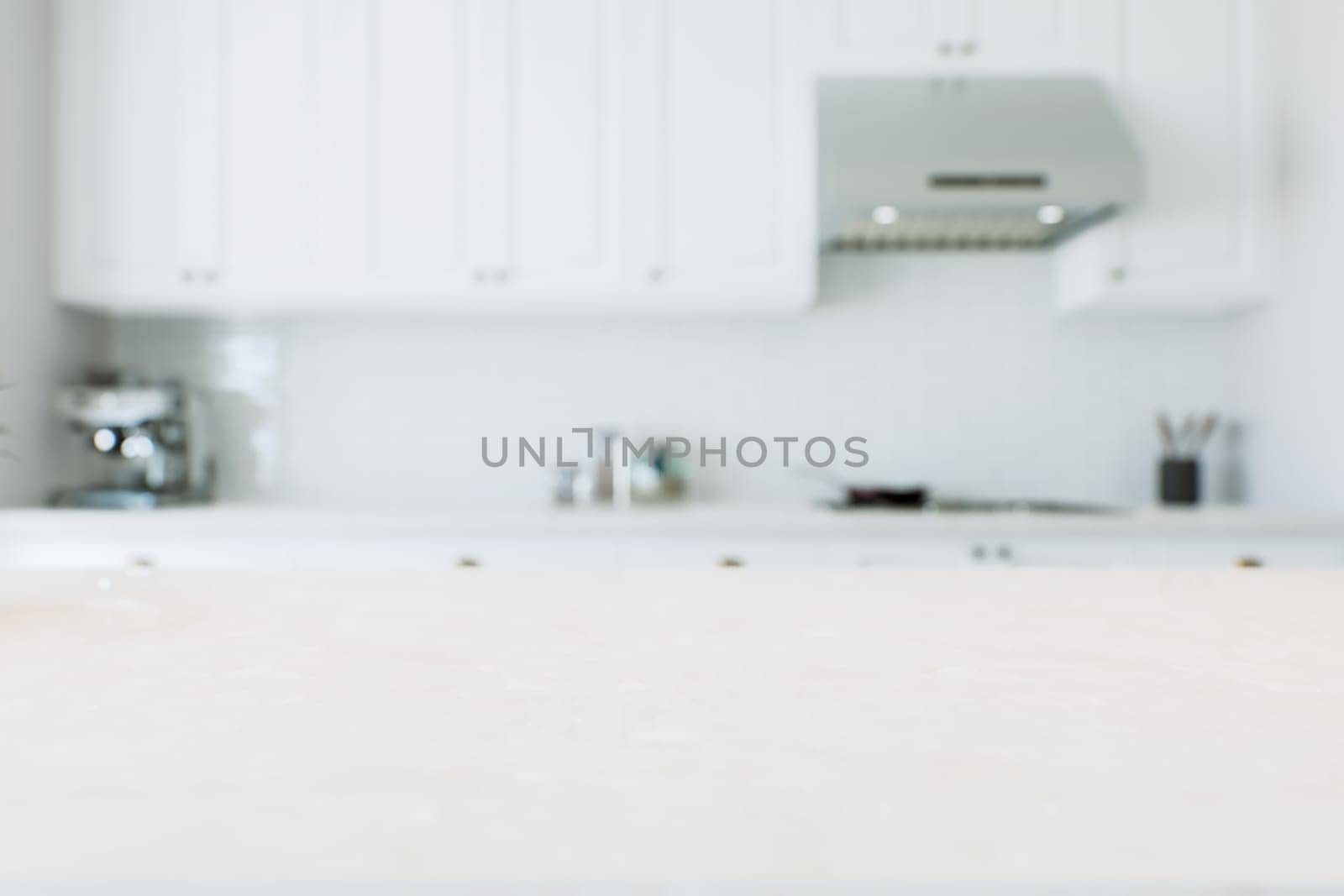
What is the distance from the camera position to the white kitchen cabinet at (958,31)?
2.41 meters

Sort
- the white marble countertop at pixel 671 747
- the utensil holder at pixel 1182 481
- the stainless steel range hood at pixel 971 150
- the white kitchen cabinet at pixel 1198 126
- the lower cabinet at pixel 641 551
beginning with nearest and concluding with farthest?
1. the white marble countertop at pixel 671 747
2. the lower cabinet at pixel 641 551
3. the stainless steel range hood at pixel 971 150
4. the white kitchen cabinet at pixel 1198 126
5. the utensil holder at pixel 1182 481

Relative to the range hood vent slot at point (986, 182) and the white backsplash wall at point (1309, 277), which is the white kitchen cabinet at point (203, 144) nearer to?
the range hood vent slot at point (986, 182)

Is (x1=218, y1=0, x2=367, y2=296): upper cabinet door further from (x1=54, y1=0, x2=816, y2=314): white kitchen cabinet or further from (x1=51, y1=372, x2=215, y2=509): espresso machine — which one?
(x1=51, y1=372, x2=215, y2=509): espresso machine

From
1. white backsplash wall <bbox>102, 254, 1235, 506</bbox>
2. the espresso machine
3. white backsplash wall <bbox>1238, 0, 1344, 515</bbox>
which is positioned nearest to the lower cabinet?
the espresso machine

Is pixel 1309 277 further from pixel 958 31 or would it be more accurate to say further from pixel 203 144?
pixel 203 144

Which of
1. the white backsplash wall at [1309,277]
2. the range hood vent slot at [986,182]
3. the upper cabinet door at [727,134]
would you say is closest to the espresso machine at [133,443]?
the upper cabinet door at [727,134]

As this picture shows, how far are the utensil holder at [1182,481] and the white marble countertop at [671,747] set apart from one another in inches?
83.5

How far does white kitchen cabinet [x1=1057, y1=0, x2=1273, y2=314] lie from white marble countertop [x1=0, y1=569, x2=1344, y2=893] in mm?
2047

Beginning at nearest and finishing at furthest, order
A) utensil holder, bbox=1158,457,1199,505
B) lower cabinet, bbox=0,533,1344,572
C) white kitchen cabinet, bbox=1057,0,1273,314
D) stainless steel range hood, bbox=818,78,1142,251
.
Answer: lower cabinet, bbox=0,533,1344,572 → stainless steel range hood, bbox=818,78,1142,251 → white kitchen cabinet, bbox=1057,0,1273,314 → utensil holder, bbox=1158,457,1199,505

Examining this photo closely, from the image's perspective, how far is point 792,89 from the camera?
7.93ft

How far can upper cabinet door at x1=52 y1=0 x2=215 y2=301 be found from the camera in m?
2.49

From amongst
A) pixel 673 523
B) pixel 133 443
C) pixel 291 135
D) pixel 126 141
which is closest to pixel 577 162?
pixel 291 135

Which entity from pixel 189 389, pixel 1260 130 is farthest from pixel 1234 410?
pixel 189 389

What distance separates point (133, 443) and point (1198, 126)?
2970 mm
